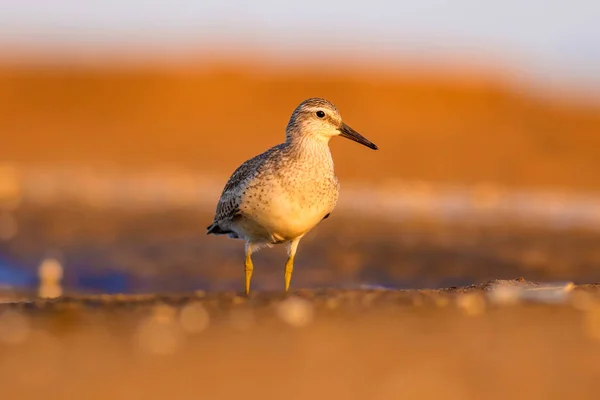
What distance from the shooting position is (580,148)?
3153cm

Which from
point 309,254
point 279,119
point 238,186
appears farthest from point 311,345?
point 279,119

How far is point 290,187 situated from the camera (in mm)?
9016

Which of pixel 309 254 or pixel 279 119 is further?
pixel 279 119

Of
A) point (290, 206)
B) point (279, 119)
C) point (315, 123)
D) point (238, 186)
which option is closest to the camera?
point (290, 206)

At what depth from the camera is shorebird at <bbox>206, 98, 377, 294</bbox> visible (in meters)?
A: 9.05

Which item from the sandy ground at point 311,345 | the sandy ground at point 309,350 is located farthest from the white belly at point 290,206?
the sandy ground at point 309,350

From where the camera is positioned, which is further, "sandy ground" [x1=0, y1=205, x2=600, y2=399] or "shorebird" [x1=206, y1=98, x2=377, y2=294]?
"shorebird" [x1=206, y1=98, x2=377, y2=294]

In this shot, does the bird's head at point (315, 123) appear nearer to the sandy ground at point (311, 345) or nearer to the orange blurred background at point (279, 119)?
the sandy ground at point (311, 345)

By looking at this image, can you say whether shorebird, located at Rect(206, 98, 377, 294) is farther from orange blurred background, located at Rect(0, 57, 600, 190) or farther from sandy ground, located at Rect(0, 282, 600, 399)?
orange blurred background, located at Rect(0, 57, 600, 190)

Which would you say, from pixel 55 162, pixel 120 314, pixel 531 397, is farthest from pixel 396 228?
pixel 55 162

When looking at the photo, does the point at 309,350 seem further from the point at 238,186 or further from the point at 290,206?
the point at 238,186

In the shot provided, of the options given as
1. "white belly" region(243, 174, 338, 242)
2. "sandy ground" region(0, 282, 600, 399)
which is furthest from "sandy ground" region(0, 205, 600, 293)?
"sandy ground" region(0, 282, 600, 399)

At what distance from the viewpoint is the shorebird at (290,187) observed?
A: 29.7ft

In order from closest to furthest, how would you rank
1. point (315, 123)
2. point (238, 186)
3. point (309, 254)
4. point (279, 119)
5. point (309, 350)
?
point (309, 350) < point (238, 186) < point (315, 123) < point (309, 254) < point (279, 119)
